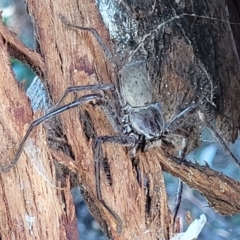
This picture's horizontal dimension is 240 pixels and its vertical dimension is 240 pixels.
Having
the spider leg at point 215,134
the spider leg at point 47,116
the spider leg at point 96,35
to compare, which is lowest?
the spider leg at point 215,134

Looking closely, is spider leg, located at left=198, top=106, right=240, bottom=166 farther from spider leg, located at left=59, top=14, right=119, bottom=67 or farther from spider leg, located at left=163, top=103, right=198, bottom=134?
spider leg, located at left=59, top=14, right=119, bottom=67

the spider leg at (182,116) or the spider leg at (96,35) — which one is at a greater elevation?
the spider leg at (96,35)

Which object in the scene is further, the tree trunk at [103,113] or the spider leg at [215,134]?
the spider leg at [215,134]

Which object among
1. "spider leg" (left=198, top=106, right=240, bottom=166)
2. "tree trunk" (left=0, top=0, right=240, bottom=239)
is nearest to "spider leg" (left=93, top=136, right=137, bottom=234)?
"tree trunk" (left=0, top=0, right=240, bottom=239)

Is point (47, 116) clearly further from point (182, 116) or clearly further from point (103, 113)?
point (182, 116)

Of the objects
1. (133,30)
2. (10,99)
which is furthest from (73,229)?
(133,30)

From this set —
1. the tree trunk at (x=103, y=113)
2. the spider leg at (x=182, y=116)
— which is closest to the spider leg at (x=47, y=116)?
the tree trunk at (x=103, y=113)

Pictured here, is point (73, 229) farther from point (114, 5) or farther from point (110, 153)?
Result: point (114, 5)

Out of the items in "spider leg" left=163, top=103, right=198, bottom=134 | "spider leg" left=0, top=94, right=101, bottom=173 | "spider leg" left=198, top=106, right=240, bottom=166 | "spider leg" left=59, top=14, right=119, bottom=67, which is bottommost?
"spider leg" left=198, top=106, right=240, bottom=166

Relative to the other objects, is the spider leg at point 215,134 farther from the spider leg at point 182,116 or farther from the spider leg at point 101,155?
the spider leg at point 101,155
